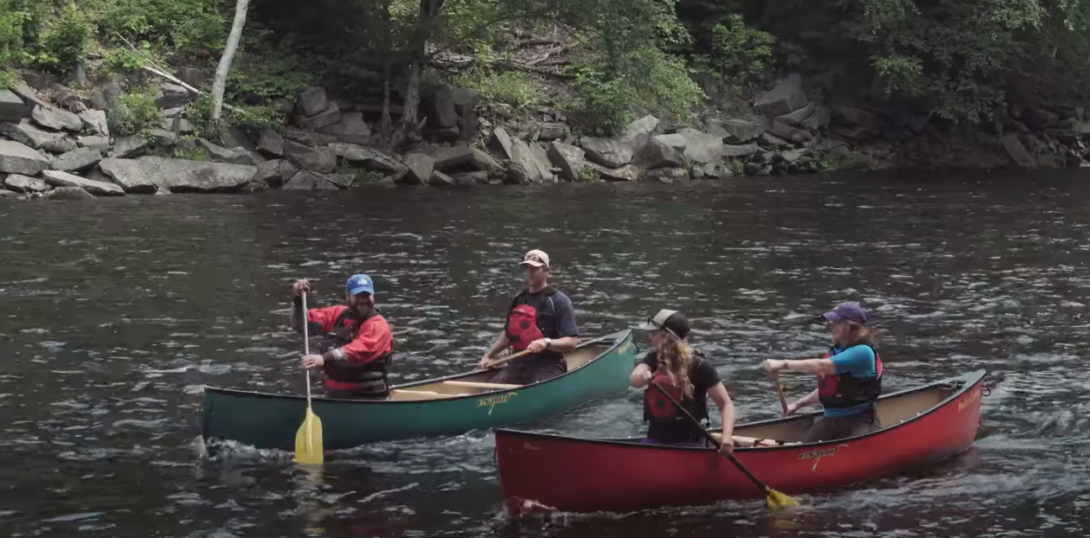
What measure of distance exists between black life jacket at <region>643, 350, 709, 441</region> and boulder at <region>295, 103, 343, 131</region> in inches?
898

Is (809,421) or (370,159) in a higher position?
(370,159)

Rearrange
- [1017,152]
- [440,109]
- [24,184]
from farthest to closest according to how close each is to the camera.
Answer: [1017,152], [440,109], [24,184]

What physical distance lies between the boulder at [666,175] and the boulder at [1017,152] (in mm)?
13763

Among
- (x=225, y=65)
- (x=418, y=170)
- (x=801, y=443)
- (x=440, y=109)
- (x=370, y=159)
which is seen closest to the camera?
(x=801, y=443)

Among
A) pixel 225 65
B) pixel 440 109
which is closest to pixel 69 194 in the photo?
pixel 225 65

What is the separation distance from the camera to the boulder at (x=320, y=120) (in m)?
29.5

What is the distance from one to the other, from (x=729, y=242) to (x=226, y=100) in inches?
549

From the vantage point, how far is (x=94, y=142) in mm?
25516

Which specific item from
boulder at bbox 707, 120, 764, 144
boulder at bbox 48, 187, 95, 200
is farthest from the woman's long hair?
boulder at bbox 707, 120, 764, 144

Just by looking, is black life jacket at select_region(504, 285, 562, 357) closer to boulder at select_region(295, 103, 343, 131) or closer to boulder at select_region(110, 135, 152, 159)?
boulder at select_region(110, 135, 152, 159)

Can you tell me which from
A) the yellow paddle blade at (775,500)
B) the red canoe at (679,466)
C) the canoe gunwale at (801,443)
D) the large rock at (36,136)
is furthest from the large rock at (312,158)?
the yellow paddle blade at (775,500)

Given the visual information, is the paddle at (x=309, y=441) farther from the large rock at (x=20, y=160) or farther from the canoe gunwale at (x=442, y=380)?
the large rock at (x=20, y=160)

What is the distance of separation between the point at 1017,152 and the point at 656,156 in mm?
14771

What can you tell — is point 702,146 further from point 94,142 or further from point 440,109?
point 94,142
